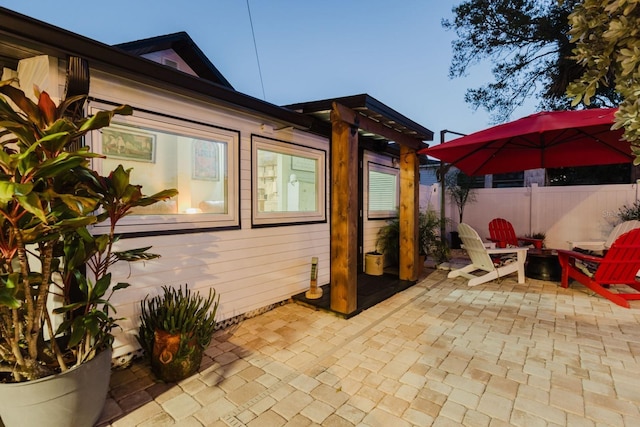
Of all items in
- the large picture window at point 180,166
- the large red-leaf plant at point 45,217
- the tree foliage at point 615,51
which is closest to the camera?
the tree foliage at point 615,51

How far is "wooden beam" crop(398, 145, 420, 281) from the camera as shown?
494cm

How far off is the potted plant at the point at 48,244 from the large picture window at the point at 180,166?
3.12 ft

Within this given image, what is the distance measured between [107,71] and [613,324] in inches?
212

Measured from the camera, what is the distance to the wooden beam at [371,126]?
11.0ft

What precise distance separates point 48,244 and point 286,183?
112 inches

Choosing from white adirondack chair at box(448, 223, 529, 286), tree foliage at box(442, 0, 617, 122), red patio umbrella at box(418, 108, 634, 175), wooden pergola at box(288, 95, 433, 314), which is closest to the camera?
red patio umbrella at box(418, 108, 634, 175)

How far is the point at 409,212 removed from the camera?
4977mm

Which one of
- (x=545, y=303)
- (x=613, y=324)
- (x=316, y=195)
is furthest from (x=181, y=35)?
(x=613, y=324)

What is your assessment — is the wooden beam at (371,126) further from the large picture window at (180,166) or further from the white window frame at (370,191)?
the large picture window at (180,166)

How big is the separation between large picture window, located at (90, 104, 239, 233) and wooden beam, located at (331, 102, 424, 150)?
1.19 m

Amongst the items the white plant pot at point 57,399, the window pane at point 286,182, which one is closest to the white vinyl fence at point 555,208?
the window pane at point 286,182

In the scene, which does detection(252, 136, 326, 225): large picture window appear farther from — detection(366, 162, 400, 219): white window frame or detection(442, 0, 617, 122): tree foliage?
detection(442, 0, 617, 122): tree foliage

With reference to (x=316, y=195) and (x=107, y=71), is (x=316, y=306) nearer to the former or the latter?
(x=316, y=195)

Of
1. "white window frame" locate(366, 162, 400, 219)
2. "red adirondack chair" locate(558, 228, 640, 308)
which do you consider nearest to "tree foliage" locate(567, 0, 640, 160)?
"red adirondack chair" locate(558, 228, 640, 308)
